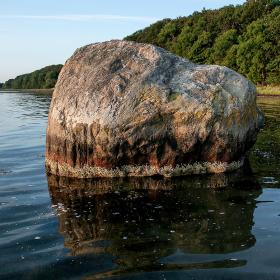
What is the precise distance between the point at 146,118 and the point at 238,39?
267 feet

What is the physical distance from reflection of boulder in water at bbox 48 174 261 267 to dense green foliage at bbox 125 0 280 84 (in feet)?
218

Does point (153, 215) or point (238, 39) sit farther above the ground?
point (238, 39)

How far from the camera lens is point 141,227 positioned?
29.1ft

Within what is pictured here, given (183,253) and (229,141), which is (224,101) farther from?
(183,253)

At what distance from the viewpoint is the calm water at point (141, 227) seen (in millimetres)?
7043

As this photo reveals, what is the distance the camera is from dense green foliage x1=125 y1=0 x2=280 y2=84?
77688 millimetres

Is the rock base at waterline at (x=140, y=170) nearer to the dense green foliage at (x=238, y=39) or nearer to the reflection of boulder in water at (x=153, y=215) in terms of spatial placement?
the reflection of boulder in water at (x=153, y=215)

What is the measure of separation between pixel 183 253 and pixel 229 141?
6469mm

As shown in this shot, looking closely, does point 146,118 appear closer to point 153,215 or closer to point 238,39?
point 153,215

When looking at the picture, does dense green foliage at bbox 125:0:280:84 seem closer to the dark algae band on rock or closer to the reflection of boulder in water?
the dark algae band on rock

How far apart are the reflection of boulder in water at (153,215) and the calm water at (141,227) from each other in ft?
0.07

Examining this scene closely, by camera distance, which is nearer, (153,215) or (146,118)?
(153,215)

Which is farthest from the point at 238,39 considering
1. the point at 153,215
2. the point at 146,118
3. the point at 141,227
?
the point at 141,227

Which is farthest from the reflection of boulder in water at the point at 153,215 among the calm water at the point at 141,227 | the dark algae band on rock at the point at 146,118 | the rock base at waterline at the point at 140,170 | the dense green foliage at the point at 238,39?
the dense green foliage at the point at 238,39
